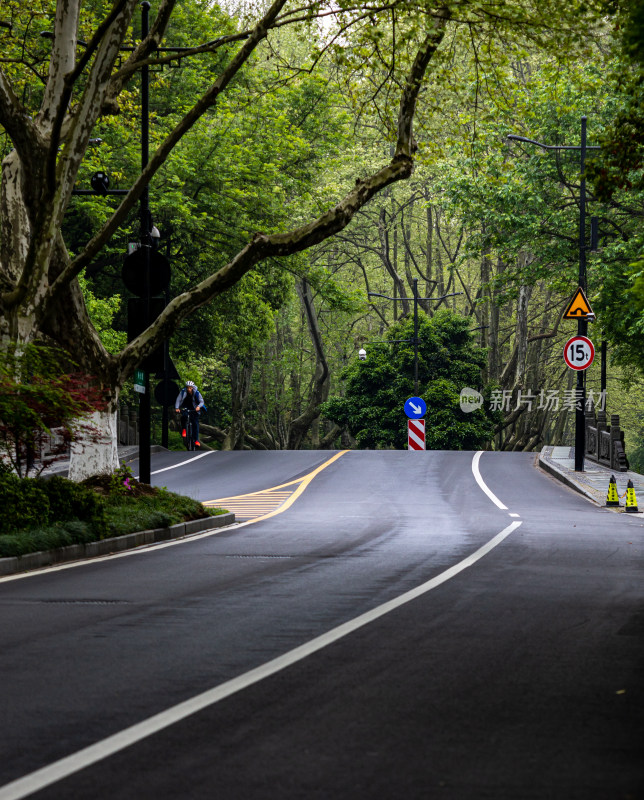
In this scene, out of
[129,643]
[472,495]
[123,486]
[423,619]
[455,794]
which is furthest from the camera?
[472,495]

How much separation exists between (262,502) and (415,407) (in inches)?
1098

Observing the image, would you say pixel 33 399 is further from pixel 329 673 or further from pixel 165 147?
pixel 329 673

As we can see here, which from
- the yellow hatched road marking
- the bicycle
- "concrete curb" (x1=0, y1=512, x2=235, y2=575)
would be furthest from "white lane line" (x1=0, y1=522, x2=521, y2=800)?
the bicycle

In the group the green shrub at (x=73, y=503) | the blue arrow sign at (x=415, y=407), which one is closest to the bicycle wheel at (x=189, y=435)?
the blue arrow sign at (x=415, y=407)

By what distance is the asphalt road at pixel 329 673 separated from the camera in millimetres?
4848

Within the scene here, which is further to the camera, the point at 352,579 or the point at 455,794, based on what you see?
the point at 352,579

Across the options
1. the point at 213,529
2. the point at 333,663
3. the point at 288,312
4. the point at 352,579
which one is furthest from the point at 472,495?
the point at 288,312

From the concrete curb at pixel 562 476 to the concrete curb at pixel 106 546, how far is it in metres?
9.19

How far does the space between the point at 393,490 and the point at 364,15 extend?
12.0m

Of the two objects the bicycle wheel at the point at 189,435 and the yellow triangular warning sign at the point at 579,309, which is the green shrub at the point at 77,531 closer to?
the yellow triangular warning sign at the point at 579,309

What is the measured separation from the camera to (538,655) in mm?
7520

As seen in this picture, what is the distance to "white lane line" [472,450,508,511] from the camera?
2278 cm

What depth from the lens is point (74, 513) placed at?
14297 mm

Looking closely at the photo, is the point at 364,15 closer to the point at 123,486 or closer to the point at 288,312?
the point at 123,486
